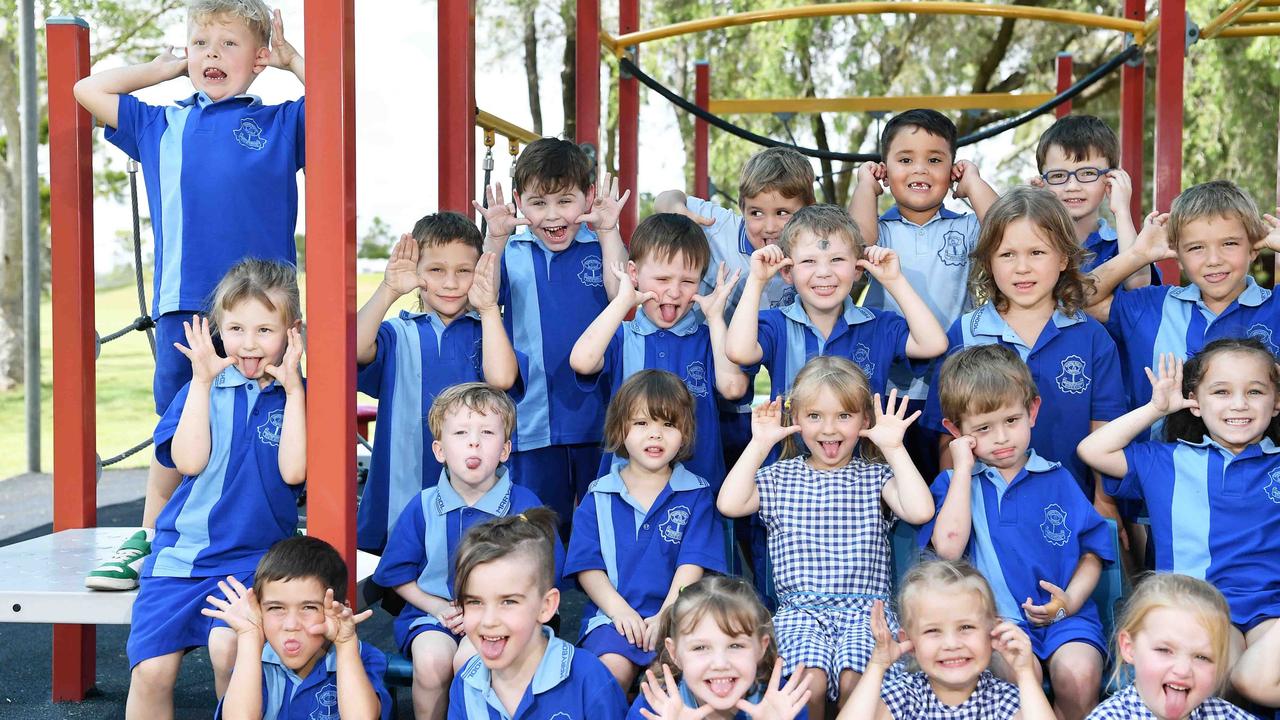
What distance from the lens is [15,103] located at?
44.8 ft

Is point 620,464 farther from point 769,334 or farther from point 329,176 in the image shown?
point 329,176

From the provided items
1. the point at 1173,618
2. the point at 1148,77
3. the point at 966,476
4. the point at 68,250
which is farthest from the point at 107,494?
the point at 1148,77

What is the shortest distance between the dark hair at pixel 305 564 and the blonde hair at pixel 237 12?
1.74 meters

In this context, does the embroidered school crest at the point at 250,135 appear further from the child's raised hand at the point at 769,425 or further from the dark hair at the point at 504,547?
the child's raised hand at the point at 769,425

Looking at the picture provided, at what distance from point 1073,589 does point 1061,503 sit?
216mm

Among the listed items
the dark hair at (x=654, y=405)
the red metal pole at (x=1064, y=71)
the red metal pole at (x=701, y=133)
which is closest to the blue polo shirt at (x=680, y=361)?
the dark hair at (x=654, y=405)

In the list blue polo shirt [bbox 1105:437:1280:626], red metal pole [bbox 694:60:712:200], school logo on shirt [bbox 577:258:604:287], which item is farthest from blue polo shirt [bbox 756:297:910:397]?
red metal pole [bbox 694:60:712:200]

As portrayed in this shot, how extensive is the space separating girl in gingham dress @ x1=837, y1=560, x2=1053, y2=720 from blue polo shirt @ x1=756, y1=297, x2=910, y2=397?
919 millimetres

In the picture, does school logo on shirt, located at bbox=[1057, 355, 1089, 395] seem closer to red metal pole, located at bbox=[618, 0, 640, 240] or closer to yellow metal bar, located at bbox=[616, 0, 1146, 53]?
yellow metal bar, located at bbox=[616, 0, 1146, 53]

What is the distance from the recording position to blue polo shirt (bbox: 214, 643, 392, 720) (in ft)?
9.34

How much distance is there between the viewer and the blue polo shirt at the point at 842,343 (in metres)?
3.65

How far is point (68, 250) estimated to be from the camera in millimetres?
3969

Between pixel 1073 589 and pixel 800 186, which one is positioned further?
pixel 800 186

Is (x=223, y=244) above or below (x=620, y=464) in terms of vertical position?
above
